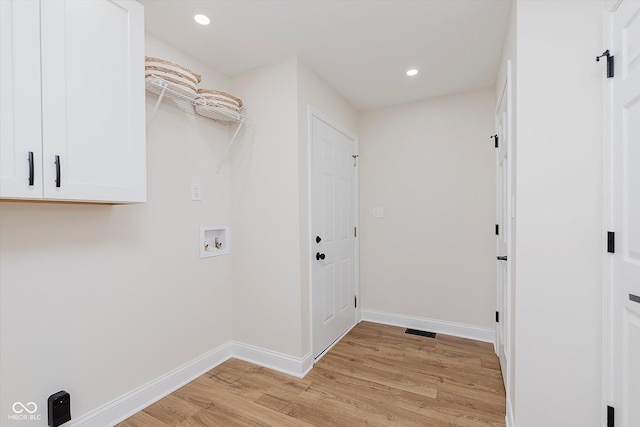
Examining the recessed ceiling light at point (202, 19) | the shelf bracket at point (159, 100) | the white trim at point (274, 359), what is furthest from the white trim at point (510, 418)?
the recessed ceiling light at point (202, 19)

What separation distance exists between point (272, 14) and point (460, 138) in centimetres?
217

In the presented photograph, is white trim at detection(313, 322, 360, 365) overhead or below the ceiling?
below

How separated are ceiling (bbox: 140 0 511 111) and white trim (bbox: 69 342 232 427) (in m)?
2.42

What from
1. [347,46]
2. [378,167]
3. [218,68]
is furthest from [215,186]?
[378,167]

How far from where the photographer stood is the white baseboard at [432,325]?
9.46 feet

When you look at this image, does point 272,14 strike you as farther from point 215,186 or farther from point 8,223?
point 8,223

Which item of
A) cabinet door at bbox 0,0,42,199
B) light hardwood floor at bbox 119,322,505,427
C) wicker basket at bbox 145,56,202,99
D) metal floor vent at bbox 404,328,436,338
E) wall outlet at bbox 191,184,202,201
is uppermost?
wicker basket at bbox 145,56,202,99

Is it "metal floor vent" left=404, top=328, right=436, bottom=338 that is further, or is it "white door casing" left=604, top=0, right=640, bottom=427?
"metal floor vent" left=404, top=328, right=436, bottom=338

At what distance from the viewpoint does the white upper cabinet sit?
1.15 meters

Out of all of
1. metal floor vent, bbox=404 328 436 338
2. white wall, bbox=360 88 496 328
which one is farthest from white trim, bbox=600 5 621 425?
metal floor vent, bbox=404 328 436 338

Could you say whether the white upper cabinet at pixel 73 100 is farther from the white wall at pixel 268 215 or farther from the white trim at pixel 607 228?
the white trim at pixel 607 228

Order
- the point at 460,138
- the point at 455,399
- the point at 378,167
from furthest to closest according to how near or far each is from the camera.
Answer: the point at 378,167, the point at 460,138, the point at 455,399

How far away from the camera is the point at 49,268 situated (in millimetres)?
1490

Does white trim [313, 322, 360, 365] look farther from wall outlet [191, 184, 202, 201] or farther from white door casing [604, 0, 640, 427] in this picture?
white door casing [604, 0, 640, 427]
